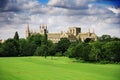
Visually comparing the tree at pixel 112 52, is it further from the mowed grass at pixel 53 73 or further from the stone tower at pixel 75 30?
the stone tower at pixel 75 30

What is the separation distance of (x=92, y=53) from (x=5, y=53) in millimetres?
18773

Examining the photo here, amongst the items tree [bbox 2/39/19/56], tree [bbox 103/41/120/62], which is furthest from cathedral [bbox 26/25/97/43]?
tree [bbox 103/41/120/62]

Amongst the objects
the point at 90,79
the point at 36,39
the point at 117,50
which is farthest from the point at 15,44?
the point at 90,79

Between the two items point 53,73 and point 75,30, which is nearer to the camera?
point 53,73

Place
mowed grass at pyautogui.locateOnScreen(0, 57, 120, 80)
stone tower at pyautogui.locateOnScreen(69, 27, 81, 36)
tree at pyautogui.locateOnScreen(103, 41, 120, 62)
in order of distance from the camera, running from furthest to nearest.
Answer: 1. stone tower at pyautogui.locateOnScreen(69, 27, 81, 36)
2. tree at pyautogui.locateOnScreen(103, 41, 120, 62)
3. mowed grass at pyautogui.locateOnScreen(0, 57, 120, 80)

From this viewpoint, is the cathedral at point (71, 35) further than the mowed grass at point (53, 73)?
Yes

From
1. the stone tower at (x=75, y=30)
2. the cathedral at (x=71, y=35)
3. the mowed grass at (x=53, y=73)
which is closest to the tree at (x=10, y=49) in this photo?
the mowed grass at (x=53, y=73)

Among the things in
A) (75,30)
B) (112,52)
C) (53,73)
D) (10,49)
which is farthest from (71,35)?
(53,73)

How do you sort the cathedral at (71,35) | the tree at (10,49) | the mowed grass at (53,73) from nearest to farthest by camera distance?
1. the mowed grass at (53,73)
2. the tree at (10,49)
3. the cathedral at (71,35)

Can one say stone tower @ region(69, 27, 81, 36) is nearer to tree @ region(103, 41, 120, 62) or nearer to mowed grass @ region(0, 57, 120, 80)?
tree @ region(103, 41, 120, 62)

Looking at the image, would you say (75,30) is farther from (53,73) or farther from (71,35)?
(53,73)

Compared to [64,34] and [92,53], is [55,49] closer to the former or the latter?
[92,53]

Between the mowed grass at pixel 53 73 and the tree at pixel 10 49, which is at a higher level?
the tree at pixel 10 49

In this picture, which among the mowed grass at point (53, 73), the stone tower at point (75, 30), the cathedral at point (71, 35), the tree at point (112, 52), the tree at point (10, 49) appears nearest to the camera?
the mowed grass at point (53, 73)
